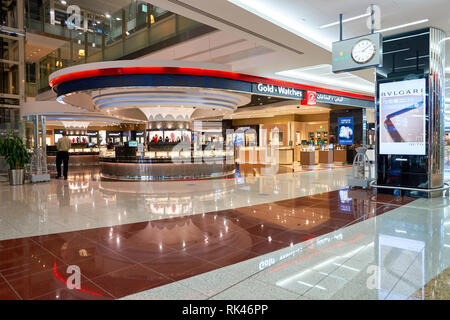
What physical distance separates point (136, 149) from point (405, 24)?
8.01m

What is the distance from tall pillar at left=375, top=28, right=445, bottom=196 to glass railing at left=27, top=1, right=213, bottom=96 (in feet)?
13.8

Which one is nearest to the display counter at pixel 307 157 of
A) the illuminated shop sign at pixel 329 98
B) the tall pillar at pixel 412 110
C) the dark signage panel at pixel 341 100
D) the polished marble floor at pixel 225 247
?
the dark signage panel at pixel 341 100

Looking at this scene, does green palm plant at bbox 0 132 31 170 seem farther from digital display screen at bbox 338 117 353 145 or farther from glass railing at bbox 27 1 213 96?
digital display screen at bbox 338 117 353 145

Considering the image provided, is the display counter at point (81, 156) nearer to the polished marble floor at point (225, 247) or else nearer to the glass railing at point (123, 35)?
the glass railing at point (123, 35)

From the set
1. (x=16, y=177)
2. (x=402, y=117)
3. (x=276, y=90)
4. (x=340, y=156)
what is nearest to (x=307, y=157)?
(x=340, y=156)

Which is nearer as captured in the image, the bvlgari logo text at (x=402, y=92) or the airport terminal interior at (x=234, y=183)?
the airport terminal interior at (x=234, y=183)

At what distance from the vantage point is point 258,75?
902 cm

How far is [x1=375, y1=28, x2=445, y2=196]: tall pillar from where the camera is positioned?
238 inches

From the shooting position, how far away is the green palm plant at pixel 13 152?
8516 millimetres

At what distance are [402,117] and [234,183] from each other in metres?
4.44

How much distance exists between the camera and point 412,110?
618cm

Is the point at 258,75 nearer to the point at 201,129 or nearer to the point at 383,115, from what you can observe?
the point at 383,115

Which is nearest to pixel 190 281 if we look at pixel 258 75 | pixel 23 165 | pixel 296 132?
pixel 258 75

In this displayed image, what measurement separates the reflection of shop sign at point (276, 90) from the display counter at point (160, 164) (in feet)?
9.17
